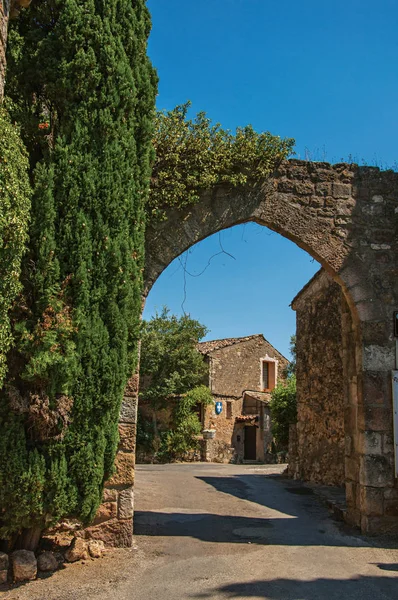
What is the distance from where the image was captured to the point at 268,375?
89.0ft

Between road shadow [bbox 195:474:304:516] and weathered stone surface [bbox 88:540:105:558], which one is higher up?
weathered stone surface [bbox 88:540:105:558]

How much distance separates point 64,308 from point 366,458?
12.7 feet

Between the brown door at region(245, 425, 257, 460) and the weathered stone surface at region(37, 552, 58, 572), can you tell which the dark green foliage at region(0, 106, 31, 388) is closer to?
the weathered stone surface at region(37, 552, 58, 572)

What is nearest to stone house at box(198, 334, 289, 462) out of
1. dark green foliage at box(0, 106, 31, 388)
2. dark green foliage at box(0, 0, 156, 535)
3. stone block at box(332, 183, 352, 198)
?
stone block at box(332, 183, 352, 198)

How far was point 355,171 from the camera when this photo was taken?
6664 millimetres

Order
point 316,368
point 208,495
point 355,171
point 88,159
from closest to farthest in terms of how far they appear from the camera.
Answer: point 88,159 → point 355,171 → point 208,495 → point 316,368

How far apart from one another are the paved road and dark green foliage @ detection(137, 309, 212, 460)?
13.8 metres

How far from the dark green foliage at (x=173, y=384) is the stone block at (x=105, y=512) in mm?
16886

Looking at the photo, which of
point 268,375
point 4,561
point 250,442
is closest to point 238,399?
point 250,442

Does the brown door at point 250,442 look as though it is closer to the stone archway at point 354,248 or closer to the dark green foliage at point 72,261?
the stone archway at point 354,248

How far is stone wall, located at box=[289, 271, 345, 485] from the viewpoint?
977 centimetres

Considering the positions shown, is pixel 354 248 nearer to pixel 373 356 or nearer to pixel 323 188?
pixel 323 188

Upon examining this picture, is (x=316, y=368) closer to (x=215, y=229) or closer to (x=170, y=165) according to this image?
(x=215, y=229)

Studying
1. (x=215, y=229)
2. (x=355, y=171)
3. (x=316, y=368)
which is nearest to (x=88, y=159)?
(x=215, y=229)
